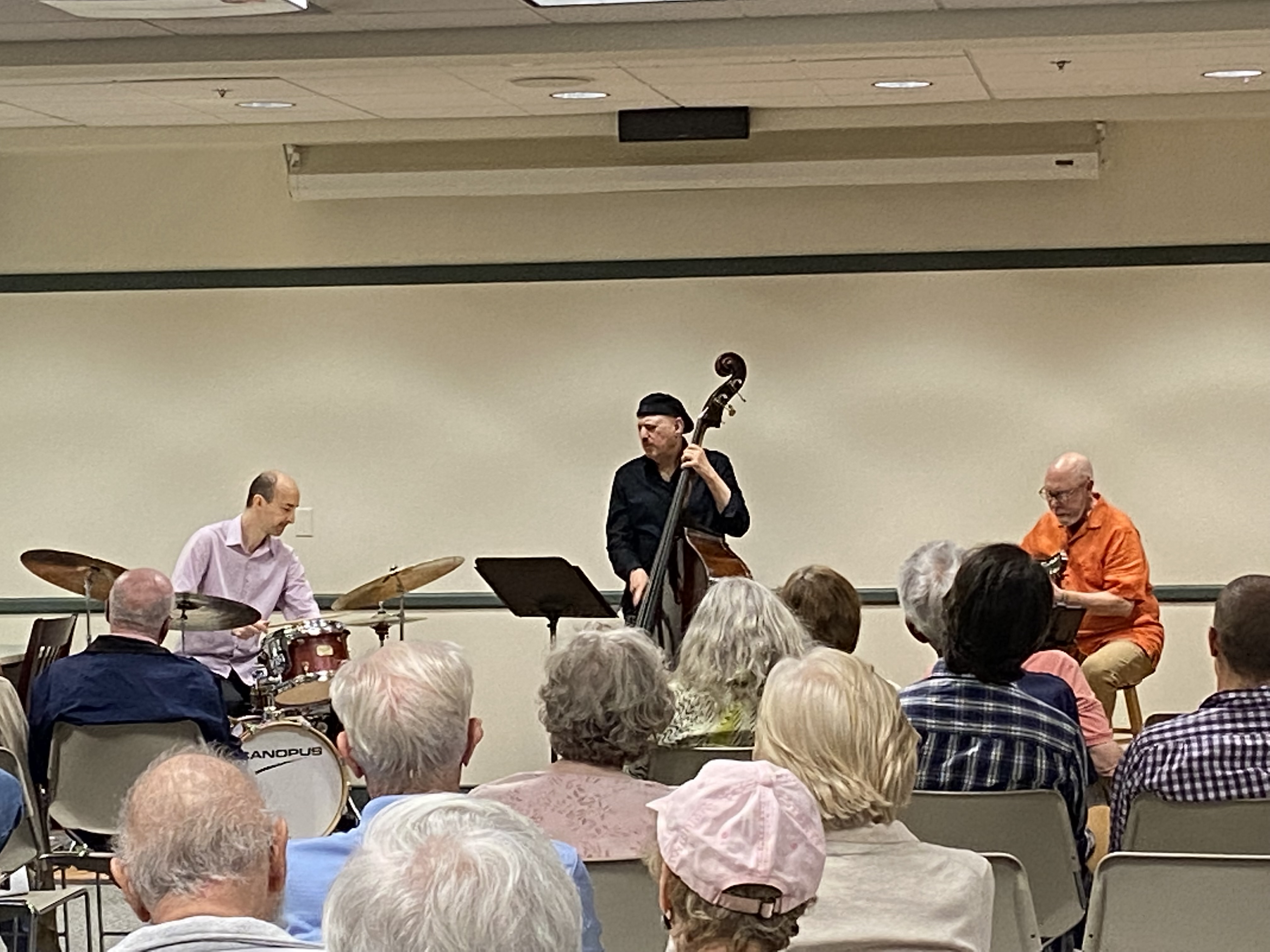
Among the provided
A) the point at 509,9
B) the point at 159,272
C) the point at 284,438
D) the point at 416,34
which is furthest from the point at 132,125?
the point at 509,9

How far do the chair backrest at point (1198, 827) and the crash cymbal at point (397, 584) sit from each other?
136 inches

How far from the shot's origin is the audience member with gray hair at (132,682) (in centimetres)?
A: 499

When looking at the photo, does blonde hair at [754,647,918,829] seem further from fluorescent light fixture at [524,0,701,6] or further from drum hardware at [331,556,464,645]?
drum hardware at [331,556,464,645]

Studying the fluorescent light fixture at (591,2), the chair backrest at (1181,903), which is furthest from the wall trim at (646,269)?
the chair backrest at (1181,903)

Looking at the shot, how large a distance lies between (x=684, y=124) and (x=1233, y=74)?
81.6 inches

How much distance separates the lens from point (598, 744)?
337 centimetres

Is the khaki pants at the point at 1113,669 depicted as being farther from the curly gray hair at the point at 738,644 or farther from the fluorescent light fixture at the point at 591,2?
the fluorescent light fixture at the point at 591,2

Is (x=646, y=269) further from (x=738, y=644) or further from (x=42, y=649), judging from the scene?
(x=738, y=644)

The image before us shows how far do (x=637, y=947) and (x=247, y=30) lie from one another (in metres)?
3.65

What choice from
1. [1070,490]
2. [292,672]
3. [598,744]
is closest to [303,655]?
[292,672]

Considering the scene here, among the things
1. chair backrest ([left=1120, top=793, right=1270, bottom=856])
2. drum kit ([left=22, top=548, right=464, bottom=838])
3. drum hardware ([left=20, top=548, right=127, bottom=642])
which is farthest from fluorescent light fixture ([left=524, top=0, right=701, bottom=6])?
chair backrest ([left=1120, top=793, right=1270, bottom=856])

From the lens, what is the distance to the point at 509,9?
17.7ft

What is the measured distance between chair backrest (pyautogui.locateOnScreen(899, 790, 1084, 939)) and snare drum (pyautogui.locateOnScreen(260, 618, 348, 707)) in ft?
10.5

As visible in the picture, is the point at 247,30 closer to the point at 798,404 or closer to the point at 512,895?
the point at 798,404
